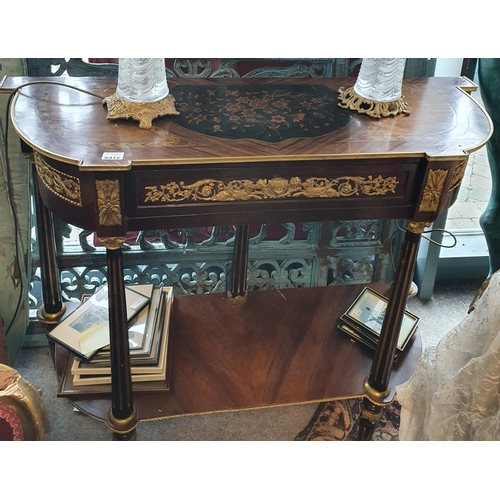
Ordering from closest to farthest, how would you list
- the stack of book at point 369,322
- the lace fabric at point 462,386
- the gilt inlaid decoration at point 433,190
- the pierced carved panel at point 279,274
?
the lace fabric at point 462,386, the gilt inlaid decoration at point 433,190, the stack of book at point 369,322, the pierced carved panel at point 279,274

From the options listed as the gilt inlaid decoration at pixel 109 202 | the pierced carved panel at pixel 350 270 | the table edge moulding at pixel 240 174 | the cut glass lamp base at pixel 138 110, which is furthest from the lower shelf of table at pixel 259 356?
the cut glass lamp base at pixel 138 110

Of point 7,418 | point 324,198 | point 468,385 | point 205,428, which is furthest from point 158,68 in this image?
point 205,428

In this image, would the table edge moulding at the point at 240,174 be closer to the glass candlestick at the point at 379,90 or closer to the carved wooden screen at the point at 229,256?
the glass candlestick at the point at 379,90

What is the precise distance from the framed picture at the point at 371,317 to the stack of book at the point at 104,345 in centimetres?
45

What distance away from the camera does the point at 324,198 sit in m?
0.95

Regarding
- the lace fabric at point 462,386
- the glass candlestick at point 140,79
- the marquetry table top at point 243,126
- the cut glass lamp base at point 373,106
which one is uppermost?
the glass candlestick at point 140,79

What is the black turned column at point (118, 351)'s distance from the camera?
94 centimetres

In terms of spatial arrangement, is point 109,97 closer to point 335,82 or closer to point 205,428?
point 335,82

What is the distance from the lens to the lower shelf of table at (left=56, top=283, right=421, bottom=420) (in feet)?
3.97

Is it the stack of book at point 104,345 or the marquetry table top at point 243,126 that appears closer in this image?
the marquetry table top at point 243,126

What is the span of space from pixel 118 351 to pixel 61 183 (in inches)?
13.0

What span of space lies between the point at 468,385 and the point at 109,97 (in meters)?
0.75

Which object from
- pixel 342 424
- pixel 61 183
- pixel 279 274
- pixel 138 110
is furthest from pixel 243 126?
pixel 342 424

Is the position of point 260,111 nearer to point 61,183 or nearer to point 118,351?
point 61,183
